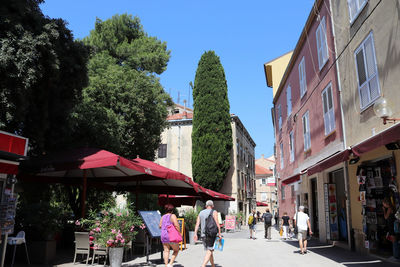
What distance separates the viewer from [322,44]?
574 inches

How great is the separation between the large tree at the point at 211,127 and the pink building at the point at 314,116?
29.2ft

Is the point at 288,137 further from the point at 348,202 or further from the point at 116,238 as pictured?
the point at 116,238

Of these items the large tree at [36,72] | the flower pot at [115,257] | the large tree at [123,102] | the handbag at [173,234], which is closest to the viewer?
the handbag at [173,234]

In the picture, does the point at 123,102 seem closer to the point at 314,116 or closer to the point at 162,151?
the point at 314,116

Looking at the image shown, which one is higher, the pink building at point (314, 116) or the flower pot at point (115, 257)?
the pink building at point (314, 116)

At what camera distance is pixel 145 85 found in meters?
17.6

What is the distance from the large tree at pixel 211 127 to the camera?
30.9 m

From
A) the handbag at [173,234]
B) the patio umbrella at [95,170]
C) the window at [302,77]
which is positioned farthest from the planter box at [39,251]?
the window at [302,77]

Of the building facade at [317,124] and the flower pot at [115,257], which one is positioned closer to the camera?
the flower pot at [115,257]

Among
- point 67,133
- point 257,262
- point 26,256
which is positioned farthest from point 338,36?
point 26,256

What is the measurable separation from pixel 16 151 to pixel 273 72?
24.5 metres

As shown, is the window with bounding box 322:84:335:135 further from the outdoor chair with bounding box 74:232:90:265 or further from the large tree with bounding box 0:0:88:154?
the outdoor chair with bounding box 74:232:90:265

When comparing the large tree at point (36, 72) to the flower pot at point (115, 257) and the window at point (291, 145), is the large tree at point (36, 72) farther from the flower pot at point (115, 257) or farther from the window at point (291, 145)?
the window at point (291, 145)

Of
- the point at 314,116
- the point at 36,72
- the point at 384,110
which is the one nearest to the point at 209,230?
the point at 384,110
